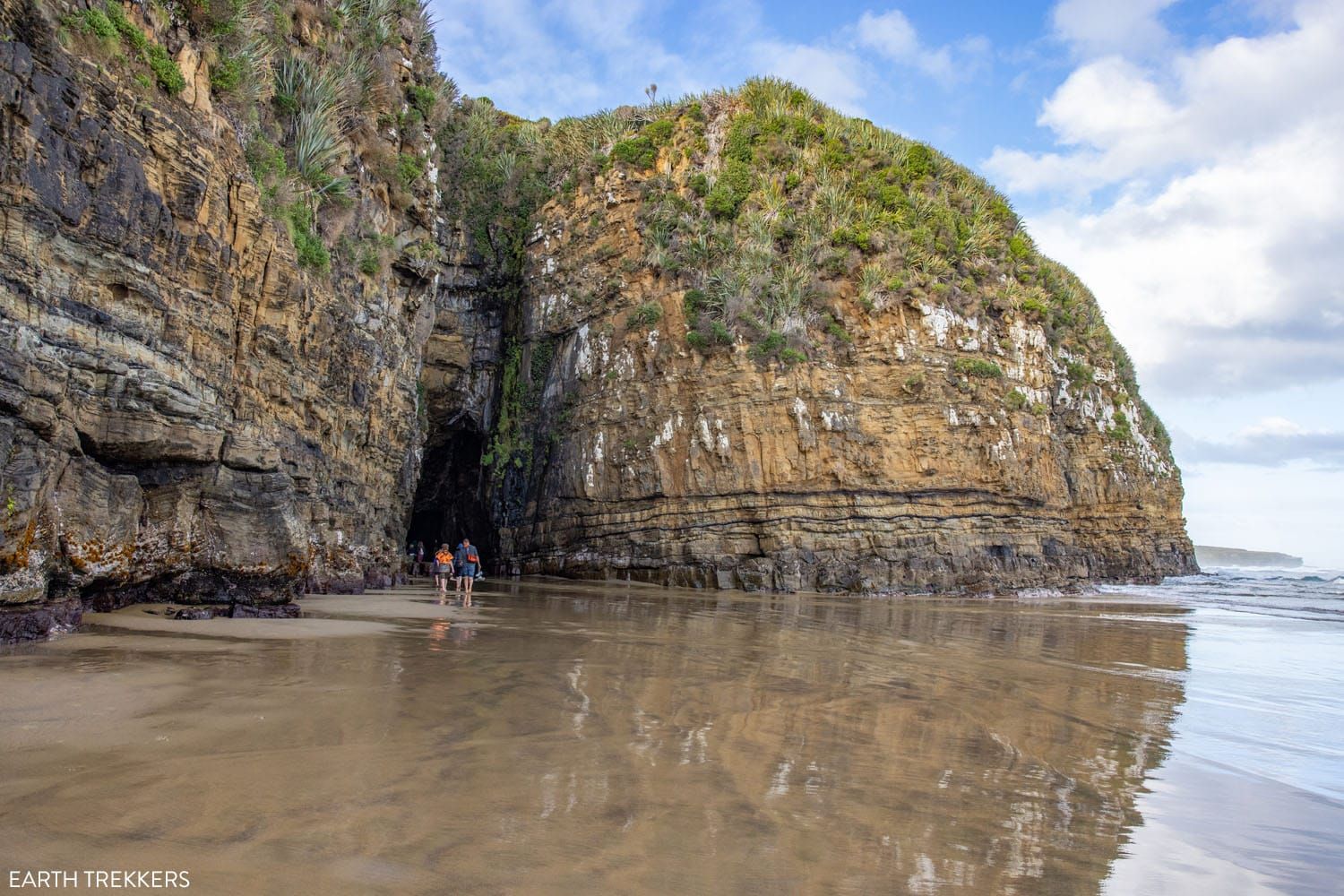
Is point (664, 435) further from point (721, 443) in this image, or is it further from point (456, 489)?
point (456, 489)

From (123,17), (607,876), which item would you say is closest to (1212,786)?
(607,876)

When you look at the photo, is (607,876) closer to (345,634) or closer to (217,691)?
(217,691)

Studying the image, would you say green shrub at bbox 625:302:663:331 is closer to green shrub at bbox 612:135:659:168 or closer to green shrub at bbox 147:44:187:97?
green shrub at bbox 612:135:659:168

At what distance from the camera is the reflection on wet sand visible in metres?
2.78

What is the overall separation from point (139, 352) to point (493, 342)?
2201cm

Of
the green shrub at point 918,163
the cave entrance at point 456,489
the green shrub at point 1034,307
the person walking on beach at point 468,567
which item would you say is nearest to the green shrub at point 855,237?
the green shrub at point 918,163

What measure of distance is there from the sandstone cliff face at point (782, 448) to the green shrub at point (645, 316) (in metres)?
0.08

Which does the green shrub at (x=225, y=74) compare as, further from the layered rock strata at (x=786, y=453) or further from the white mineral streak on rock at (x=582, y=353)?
the white mineral streak on rock at (x=582, y=353)

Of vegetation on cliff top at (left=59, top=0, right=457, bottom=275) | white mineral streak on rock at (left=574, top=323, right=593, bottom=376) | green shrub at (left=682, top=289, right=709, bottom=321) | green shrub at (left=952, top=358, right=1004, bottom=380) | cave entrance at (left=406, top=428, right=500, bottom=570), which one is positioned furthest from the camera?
cave entrance at (left=406, top=428, right=500, bottom=570)

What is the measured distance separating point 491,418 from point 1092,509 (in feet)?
79.5

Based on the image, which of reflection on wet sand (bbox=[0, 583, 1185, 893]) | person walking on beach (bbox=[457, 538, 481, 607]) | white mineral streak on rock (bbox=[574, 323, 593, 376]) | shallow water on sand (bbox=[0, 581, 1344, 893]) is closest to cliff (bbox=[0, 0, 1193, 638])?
white mineral streak on rock (bbox=[574, 323, 593, 376])

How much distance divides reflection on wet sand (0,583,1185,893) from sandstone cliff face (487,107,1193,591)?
15739 mm

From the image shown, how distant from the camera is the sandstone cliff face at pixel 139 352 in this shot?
7.57 m

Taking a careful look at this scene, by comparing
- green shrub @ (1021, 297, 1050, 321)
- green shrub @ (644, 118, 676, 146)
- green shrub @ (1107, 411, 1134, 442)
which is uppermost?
green shrub @ (644, 118, 676, 146)
